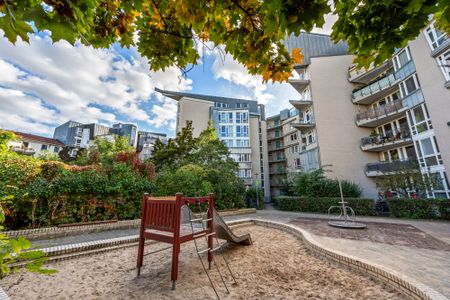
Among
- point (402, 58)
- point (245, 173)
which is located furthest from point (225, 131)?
point (402, 58)

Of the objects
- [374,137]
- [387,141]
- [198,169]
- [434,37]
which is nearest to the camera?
[434,37]

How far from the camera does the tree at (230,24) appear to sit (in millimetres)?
1289

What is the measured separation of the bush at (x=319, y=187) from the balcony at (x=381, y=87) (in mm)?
9265

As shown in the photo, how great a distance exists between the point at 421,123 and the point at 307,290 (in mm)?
18211

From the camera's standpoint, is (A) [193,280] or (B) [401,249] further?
(B) [401,249]

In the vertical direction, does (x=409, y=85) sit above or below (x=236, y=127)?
below

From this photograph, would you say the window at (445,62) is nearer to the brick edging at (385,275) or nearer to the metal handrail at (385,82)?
the metal handrail at (385,82)

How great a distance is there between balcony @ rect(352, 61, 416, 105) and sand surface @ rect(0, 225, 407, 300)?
18.7 metres

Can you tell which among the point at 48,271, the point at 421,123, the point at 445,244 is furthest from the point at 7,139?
the point at 421,123

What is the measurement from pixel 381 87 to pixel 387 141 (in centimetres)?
498

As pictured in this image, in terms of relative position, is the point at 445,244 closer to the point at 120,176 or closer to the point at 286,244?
the point at 286,244

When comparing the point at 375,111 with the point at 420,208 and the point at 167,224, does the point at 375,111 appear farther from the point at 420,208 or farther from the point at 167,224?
the point at 167,224

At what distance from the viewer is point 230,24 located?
2.19 metres

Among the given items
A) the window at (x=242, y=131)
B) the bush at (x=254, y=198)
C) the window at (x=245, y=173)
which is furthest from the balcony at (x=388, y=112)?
the window at (x=242, y=131)
